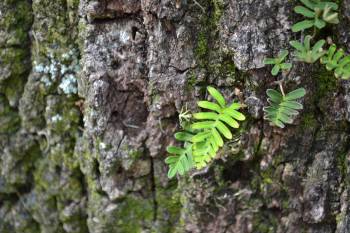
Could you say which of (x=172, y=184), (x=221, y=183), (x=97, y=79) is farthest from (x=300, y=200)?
(x=97, y=79)

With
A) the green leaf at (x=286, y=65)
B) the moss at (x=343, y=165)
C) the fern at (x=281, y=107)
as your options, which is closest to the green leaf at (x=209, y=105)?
the fern at (x=281, y=107)

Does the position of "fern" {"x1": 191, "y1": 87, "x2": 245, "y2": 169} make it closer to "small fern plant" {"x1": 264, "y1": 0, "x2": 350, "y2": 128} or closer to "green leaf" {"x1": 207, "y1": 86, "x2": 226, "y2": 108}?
"green leaf" {"x1": 207, "y1": 86, "x2": 226, "y2": 108}

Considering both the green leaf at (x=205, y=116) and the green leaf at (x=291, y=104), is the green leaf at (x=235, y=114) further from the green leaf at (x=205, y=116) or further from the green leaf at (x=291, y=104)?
the green leaf at (x=291, y=104)

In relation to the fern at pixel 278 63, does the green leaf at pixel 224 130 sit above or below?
below

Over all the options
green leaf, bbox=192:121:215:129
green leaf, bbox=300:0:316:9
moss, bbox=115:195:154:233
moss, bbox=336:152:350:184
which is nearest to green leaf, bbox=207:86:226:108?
green leaf, bbox=192:121:215:129

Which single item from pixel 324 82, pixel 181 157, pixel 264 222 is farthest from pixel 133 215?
pixel 324 82

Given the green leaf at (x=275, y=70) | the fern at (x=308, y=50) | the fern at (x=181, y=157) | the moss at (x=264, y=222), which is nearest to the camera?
the fern at (x=308, y=50)

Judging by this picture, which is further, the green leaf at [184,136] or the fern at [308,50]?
the green leaf at [184,136]
